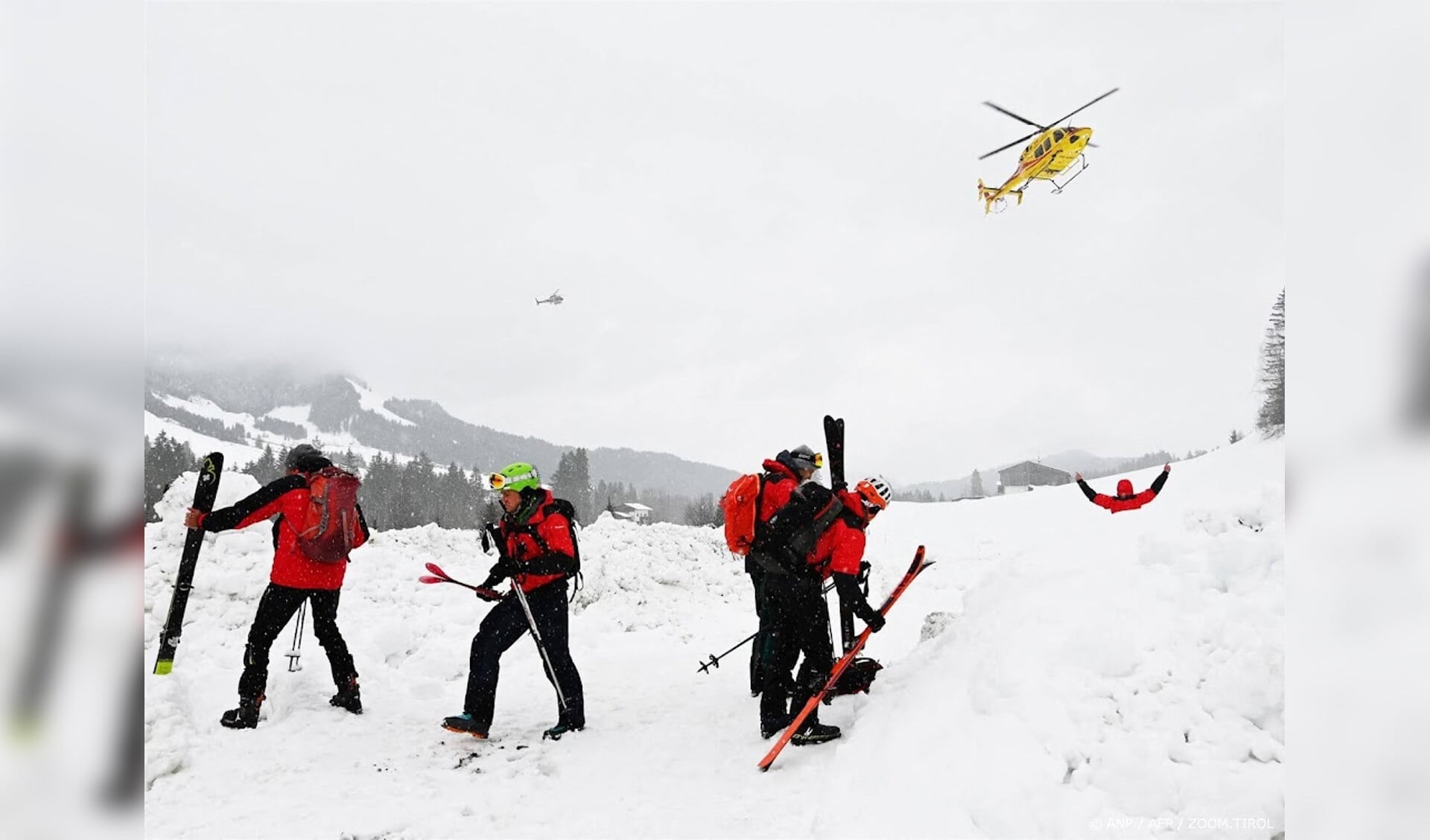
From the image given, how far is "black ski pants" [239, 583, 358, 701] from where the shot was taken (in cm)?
596

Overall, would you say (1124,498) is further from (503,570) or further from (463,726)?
(463,726)

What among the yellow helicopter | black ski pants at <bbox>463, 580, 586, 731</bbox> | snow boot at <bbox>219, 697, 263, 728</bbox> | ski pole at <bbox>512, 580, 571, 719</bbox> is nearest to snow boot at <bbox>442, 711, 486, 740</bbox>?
black ski pants at <bbox>463, 580, 586, 731</bbox>

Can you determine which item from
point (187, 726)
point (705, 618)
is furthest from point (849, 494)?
point (705, 618)

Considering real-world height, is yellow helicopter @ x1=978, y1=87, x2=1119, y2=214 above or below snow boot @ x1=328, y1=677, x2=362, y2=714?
above

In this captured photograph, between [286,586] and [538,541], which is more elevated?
[538,541]

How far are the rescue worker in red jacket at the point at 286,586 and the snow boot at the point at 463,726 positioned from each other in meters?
1.11

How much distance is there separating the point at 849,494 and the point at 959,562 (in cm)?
1556

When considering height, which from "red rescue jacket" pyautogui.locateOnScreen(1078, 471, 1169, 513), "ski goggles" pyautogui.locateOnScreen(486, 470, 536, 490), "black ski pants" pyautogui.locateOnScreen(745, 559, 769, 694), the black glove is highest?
"ski goggles" pyautogui.locateOnScreen(486, 470, 536, 490)

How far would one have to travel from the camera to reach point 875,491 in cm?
613

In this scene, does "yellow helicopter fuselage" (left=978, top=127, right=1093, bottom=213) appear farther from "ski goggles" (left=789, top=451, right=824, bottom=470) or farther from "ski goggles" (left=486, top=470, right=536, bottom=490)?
"ski goggles" (left=486, top=470, right=536, bottom=490)

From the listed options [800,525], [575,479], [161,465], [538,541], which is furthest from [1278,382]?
[575,479]

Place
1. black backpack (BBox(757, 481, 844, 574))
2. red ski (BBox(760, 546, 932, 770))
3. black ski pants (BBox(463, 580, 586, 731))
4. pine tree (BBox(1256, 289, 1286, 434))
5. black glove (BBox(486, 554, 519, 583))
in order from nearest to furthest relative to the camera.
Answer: pine tree (BBox(1256, 289, 1286, 434))
red ski (BBox(760, 546, 932, 770))
black backpack (BBox(757, 481, 844, 574))
black ski pants (BBox(463, 580, 586, 731))
black glove (BBox(486, 554, 519, 583))

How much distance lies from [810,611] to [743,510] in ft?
3.28

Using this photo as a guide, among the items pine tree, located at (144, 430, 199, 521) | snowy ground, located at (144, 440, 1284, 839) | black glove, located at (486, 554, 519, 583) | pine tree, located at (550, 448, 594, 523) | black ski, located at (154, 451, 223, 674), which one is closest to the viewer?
pine tree, located at (144, 430, 199, 521)
